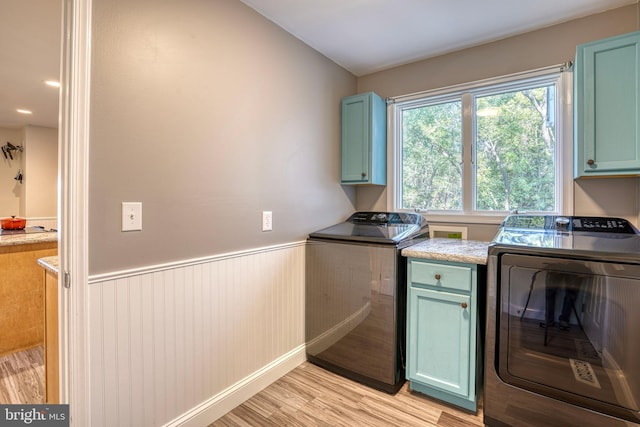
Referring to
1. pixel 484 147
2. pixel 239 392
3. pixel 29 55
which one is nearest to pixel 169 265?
pixel 239 392

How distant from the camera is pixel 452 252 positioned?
1.74m

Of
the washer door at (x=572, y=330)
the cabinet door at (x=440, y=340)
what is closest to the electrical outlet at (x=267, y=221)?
the cabinet door at (x=440, y=340)

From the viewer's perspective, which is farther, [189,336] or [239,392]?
[239,392]

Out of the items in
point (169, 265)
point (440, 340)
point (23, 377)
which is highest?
point (169, 265)

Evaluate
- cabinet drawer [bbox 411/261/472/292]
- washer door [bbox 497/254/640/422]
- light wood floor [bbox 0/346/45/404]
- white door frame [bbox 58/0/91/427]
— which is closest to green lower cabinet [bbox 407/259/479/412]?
cabinet drawer [bbox 411/261/472/292]

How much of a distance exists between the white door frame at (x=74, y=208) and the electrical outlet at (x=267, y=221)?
3.00 ft

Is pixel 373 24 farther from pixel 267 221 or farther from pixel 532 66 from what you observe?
pixel 267 221

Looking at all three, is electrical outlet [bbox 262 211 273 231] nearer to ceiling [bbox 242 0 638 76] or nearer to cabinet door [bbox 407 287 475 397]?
cabinet door [bbox 407 287 475 397]

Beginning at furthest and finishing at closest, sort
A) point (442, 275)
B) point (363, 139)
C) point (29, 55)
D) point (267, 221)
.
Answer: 1. point (363, 139)
2. point (29, 55)
3. point (267, 221)
4. point (442, 275)

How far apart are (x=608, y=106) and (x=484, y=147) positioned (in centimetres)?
74

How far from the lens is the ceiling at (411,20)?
1777mm

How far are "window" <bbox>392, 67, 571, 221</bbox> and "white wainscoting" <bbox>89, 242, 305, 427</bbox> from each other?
1.31 meters

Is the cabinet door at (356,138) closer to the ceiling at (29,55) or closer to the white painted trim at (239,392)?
the white painted trim at (239,392)

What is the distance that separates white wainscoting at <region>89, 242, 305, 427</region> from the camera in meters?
1.23
